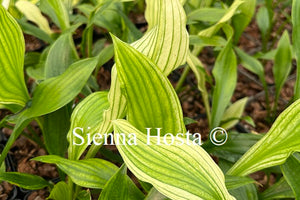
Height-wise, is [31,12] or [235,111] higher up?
[31,12]

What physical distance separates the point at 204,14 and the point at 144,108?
50 centimetres

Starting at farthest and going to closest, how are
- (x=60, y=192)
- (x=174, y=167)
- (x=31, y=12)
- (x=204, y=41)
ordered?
(x=31, y=12), (x=204, y=41), (x=60, y=192), (x=174, y=167)

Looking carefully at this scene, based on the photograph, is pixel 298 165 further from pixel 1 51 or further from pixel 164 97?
pixel 1 51

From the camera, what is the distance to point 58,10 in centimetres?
95

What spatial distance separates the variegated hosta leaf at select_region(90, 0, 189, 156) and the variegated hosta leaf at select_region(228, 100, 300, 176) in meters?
0.18

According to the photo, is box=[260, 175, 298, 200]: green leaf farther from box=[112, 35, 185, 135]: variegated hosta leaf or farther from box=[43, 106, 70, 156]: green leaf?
box=[43, 106, 70, 156]: green leaf

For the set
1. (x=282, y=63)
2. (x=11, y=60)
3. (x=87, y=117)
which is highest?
(x=11, y=60)

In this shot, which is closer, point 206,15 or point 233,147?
point 233,147

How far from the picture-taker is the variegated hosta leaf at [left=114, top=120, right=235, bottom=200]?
0.50m

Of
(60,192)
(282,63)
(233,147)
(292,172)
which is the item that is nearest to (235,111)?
(282,63)

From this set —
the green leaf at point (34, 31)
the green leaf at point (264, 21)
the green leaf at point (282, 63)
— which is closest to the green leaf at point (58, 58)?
the green leaf at point (34, 31)

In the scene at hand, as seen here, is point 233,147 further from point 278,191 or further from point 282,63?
point 282,63

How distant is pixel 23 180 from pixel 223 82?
0.48 meters

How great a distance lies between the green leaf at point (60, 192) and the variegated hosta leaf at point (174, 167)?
243 mm
